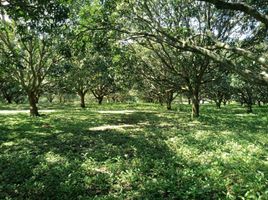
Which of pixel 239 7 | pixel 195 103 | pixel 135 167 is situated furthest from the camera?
pixel 195 103

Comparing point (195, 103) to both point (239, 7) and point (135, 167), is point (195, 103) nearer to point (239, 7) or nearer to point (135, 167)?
point (135, 167)

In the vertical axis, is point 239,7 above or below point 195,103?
above

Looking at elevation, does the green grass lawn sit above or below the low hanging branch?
below

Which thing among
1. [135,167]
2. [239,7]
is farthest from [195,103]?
[239,7]

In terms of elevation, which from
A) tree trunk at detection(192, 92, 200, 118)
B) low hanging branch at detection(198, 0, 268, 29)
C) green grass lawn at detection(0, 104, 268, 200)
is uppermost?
low hanging branch at detection(198, 0, 268, 29)

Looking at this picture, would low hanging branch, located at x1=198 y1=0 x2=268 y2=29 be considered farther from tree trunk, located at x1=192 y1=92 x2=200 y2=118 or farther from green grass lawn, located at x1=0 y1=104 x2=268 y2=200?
tree trunk, located at x1=192 y1=92 x2=200 y2=118

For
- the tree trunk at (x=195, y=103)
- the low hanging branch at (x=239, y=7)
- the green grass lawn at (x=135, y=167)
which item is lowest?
the green grass lawn at (x=135, y=167)

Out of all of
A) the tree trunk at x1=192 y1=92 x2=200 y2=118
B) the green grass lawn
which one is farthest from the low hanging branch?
the tree trunk at x1=192 y1=92 x2=200 y2=118

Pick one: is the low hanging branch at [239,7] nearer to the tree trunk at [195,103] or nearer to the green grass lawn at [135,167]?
the green grass lawn at [135,167]

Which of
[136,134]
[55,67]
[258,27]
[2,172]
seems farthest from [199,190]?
[55,67]

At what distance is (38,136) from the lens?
59.3 feet

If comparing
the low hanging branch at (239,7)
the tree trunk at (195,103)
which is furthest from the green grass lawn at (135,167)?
the tree trunk at (195,103)

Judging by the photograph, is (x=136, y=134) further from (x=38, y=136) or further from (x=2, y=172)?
(x=2, y=172)

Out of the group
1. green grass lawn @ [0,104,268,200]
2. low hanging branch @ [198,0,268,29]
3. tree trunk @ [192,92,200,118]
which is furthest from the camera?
tree trunk @ [192,92,200,118]
